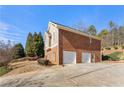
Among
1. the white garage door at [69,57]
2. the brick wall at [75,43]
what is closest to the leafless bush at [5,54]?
the brick wall at [75,43]

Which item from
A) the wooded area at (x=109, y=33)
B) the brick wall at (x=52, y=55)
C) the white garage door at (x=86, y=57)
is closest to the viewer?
the wooded area at (x=109, y=33)

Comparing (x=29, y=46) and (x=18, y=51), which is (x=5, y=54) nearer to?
(x=18, y=51)

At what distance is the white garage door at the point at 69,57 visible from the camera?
941 centimetres

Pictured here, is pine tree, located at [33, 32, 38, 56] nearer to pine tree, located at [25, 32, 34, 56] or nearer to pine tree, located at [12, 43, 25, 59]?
pine tree, located at [25, 32, 34, 56]

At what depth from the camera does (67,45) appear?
930 cm

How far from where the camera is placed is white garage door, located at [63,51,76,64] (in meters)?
9.41

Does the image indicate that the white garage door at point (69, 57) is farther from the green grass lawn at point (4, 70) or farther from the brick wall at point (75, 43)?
the green grass lawn at point (4, 70)

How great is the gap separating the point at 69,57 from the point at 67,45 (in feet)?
1.87

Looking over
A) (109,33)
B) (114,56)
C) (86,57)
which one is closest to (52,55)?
(86,57)

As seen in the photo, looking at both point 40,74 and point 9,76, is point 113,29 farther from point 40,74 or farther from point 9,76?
point 9,76

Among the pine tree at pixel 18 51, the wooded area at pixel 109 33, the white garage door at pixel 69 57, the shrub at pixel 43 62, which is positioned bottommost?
the shrub at pixel 43 62

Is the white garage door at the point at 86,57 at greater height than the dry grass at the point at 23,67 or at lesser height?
greater

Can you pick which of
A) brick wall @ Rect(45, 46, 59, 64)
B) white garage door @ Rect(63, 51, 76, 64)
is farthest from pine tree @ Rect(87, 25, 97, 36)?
brick wall @ Rect(45, 46, 59, 64)
